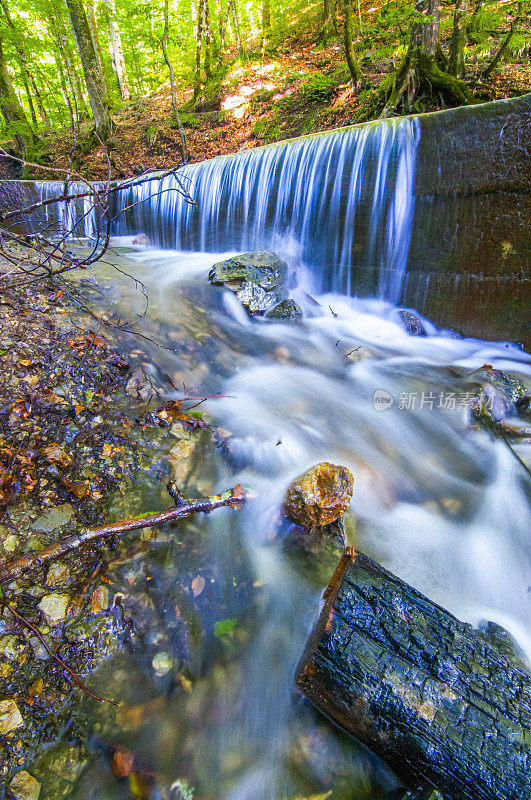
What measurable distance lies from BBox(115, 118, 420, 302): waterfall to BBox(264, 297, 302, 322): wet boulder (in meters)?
0.89

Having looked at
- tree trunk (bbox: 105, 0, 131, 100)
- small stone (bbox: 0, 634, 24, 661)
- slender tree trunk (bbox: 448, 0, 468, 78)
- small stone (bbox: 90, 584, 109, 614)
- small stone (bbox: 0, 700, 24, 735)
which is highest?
tree trunk (bbox: 105, 0, 131, 100)

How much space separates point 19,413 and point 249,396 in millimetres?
1915

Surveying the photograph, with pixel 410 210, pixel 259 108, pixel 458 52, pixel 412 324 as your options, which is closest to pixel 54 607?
pixel 412 324

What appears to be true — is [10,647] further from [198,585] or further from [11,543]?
[198,585]

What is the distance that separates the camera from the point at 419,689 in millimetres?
1300

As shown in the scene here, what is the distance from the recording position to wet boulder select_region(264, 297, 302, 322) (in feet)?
17.1

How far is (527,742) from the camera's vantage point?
1182mm

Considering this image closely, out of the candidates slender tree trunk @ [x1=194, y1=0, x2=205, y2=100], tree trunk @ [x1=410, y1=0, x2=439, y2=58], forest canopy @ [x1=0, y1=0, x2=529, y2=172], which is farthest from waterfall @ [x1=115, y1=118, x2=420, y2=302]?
slender tree trunk @ [x1=194, y1=0, x2=205, y2=100]

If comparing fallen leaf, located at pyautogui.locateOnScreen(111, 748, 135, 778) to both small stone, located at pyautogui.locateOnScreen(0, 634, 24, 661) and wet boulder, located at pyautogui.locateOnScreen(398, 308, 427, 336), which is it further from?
wet boulder, located at pyautogui.locateOnScreen(398, 308, 427, 336)

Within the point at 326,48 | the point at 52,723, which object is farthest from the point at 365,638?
the point at 326,48

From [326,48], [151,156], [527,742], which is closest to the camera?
[527,742]

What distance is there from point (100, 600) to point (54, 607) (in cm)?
20

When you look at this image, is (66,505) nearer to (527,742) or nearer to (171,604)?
(171,604)

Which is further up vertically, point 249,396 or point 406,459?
point 249,396
